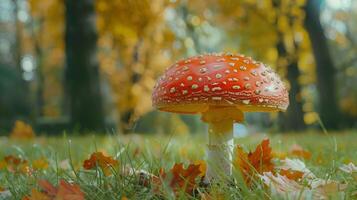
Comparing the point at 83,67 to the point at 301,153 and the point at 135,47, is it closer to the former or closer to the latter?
the point at 135,47

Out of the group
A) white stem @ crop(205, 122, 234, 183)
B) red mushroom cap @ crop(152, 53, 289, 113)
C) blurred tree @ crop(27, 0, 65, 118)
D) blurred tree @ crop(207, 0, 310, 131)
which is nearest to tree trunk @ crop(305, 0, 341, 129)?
blurred tree @ crop(207, 0, 310, 131)

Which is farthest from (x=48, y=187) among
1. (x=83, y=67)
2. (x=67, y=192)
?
(x=83, y=67)

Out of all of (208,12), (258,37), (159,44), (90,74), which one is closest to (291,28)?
(258,37)

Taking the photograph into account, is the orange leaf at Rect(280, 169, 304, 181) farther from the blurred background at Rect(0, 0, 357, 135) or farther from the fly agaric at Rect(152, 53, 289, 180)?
the blurred background at Rect(0, 0, 357, 135)

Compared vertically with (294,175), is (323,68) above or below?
above

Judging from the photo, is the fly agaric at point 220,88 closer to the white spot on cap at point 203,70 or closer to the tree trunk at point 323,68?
the white spot on cap at point 203,70

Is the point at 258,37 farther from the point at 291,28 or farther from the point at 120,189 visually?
the point at 120,189
